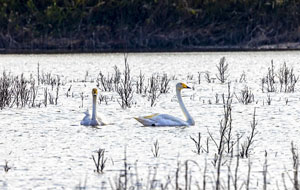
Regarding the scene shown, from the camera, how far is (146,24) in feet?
287

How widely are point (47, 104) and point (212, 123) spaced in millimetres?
5882

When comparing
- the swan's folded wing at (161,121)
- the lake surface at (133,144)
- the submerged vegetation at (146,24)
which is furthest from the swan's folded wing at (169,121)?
the submerged vegetation at (146,24)

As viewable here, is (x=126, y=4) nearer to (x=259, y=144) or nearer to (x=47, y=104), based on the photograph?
(x=47, y=104)

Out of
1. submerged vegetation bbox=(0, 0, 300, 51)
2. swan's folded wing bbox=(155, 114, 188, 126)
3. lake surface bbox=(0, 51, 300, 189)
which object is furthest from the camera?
submerged vegetation bbox=(0, 0, 300, 51)

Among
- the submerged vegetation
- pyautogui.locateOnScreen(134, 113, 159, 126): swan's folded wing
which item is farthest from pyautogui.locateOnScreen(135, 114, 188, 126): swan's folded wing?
the submerged vegetation

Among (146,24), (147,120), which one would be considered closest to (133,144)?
(147,120)

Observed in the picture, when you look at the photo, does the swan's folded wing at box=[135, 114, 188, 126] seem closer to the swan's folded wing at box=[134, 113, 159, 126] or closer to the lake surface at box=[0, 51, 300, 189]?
the swan's folded wing at box=[134, 113, 159, 126]

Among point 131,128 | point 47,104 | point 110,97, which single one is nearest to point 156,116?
point 131,128

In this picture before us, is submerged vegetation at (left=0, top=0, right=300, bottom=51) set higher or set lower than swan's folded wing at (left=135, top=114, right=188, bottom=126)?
higher

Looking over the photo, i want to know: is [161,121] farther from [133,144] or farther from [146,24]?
[146,24]

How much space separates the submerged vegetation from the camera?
85.4 metres

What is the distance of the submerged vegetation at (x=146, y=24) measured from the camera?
85.4 meters

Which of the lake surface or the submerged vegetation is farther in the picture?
the submerged vegetation

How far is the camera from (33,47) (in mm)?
87750
